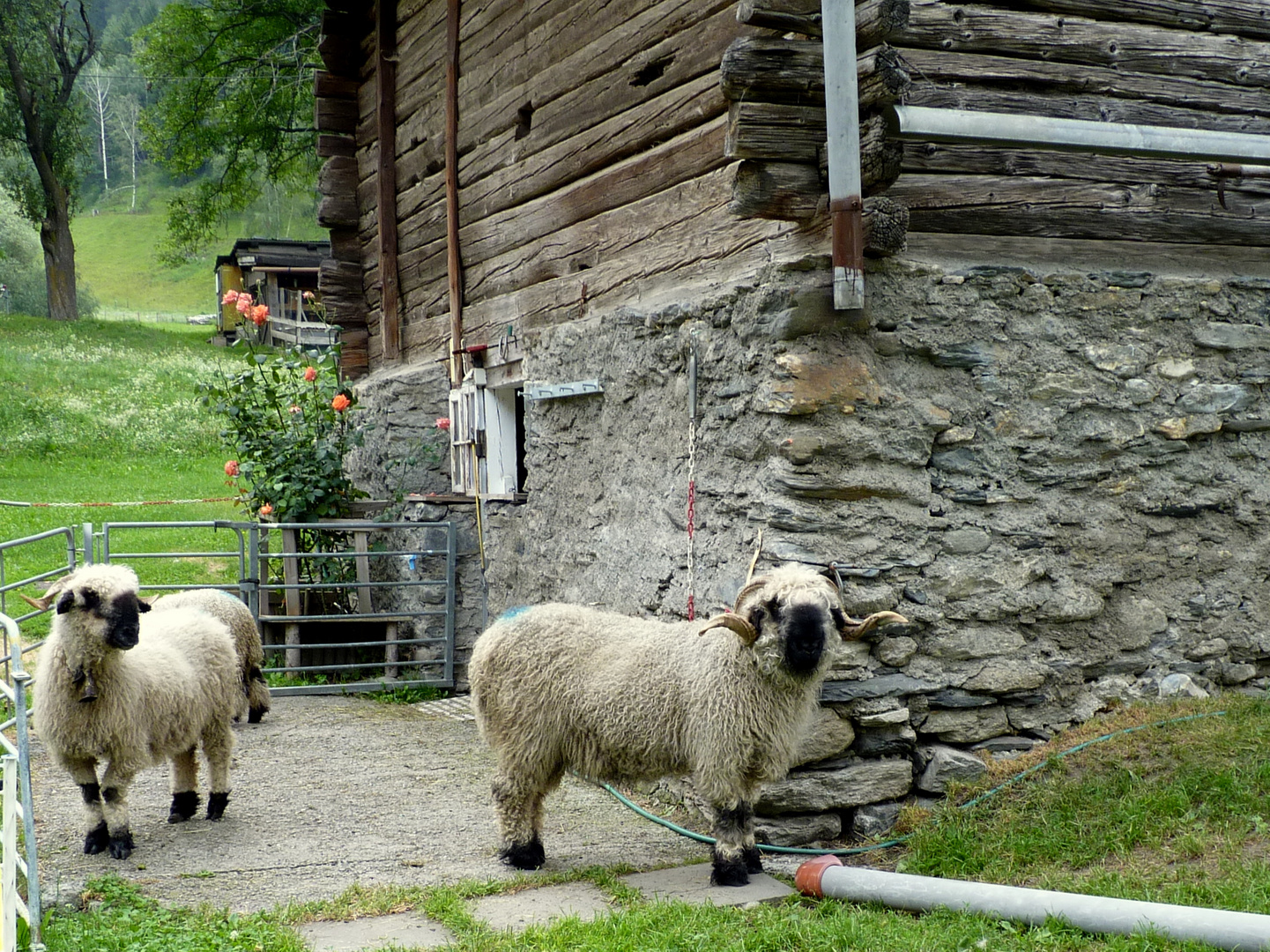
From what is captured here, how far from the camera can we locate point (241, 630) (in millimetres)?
7516

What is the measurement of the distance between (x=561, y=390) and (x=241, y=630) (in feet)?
9.02

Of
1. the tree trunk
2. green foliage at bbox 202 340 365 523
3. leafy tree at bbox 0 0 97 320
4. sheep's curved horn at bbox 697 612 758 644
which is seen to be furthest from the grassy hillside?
sheep's curved horn at bbox 697 612 758 644

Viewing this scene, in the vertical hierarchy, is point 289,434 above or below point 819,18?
below

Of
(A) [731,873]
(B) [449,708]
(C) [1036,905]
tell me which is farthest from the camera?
(B) [449,708]

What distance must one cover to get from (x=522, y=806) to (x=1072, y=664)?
2.91 metres

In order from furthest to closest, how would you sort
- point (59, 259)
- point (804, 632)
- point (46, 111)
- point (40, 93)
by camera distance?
point (59, 259) < point (46, 111) < point (40, 93) < point (804, 632)

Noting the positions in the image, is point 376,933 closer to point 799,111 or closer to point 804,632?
point 804,632

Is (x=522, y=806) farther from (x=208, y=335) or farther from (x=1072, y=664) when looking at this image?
(x=208, y=335)

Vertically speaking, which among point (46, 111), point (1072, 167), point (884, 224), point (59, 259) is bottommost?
point (884, 224)

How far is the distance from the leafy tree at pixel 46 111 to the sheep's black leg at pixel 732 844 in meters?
33.8

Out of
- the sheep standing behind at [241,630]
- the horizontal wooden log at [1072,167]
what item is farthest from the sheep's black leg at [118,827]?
the horizontal wooden log at [1072,167]

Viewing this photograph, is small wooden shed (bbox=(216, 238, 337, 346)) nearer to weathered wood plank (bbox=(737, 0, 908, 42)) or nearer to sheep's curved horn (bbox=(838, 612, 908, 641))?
weathered wood plank (bbox=(737, 0, 908, 42))

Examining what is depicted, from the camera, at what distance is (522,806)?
201 inches

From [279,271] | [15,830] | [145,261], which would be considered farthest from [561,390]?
[145,261]
